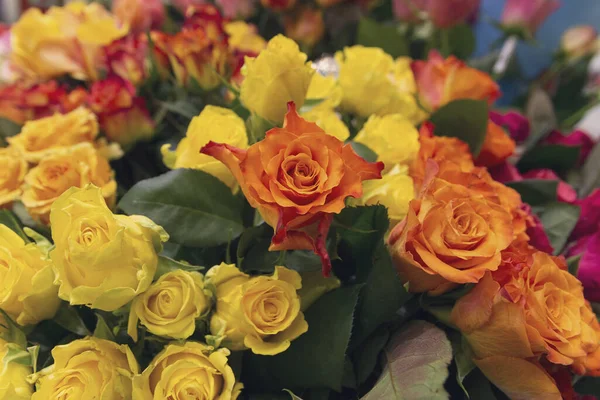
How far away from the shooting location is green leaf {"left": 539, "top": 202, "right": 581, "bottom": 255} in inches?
21.8

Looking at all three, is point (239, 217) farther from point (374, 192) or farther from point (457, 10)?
point (457, 10)

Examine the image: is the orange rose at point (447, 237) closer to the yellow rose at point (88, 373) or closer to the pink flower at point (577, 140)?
the yellow rose at point (88, 373)

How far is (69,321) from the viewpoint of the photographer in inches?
17.1

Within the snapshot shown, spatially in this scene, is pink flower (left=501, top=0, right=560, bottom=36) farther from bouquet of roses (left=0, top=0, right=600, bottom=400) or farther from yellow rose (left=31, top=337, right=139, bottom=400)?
yellow rose (left=31, top=337, right=139, bottom=400)

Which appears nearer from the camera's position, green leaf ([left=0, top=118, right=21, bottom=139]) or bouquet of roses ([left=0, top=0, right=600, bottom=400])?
bouquet of roses ([left=0, top=0, right=600, bottom=400])

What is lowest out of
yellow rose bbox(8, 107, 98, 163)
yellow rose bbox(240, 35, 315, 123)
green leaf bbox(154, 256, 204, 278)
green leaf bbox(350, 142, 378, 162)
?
yellow rose bbox(8, 107, 98, 163)

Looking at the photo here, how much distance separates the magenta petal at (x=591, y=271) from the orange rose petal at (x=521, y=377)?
15 centimetres

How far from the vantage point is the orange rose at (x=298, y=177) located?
36cm

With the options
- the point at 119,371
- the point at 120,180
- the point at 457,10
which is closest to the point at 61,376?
the point at 119,371

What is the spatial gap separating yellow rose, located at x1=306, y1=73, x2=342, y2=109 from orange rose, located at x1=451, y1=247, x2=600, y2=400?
223 mm

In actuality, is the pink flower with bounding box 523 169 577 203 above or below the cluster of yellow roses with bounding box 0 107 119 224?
below

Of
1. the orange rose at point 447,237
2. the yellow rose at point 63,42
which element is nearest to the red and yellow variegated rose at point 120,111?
the yellow rose at point 63,42

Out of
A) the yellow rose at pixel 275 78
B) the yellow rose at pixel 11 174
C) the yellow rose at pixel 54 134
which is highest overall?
the yellow rose at pixel 275 78

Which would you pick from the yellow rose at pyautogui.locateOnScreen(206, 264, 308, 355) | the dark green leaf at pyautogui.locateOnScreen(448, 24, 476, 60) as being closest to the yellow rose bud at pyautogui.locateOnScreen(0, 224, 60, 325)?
the yellow rose at pyautogui.locateOnScreen(206, 264, 308, 355)
